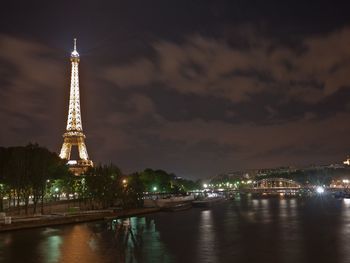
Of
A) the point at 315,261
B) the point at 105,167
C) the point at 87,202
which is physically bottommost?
the point at 315,261

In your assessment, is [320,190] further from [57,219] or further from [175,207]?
[57,219]

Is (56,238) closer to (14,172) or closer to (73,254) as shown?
(73,254)

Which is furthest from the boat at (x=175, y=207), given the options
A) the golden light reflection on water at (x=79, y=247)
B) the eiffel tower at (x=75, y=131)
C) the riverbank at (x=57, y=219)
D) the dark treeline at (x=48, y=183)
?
the golden light reflection on water at (x=79, y=247)

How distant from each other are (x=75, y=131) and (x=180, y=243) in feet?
212

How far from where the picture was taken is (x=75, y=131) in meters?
95.6

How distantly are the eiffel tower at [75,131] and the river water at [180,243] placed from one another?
4807 cm

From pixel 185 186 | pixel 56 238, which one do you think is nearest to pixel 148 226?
pixel 56 238

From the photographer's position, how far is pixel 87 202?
64500mm

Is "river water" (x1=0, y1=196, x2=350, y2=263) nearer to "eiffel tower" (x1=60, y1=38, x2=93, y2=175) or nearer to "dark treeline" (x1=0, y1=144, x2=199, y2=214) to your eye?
"dark treeline" (x1=0, y1=144, x2=199, y2=214)

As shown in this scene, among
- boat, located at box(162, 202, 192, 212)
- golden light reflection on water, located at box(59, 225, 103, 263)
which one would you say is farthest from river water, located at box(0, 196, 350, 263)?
boat, located at box(162, 202, 192, 212)

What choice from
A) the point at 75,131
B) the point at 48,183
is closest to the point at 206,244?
the point at 48,183

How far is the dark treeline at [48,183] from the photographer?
48.9 metres

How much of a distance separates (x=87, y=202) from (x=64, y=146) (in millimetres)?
32872

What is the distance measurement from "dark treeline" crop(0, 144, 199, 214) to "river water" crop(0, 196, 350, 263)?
797cm
